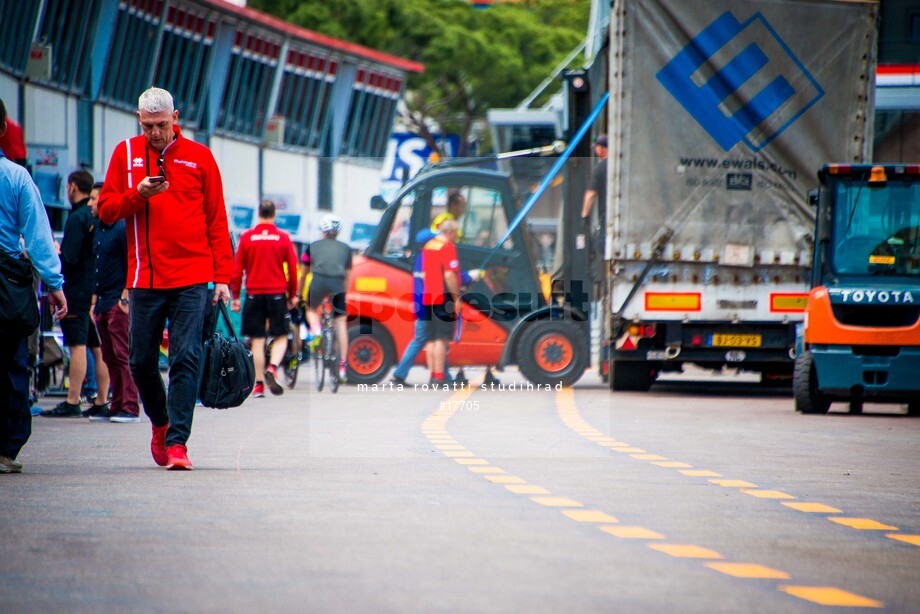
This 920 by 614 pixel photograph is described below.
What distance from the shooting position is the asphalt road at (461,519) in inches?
239

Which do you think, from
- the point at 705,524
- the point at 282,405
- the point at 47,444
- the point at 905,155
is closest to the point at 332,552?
the point at 705,524

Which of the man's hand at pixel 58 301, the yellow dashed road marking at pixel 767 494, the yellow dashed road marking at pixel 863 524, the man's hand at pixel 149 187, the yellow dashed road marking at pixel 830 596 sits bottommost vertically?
the yellow dashed road marking at pixel 767 494

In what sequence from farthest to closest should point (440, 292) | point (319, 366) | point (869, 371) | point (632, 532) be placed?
1. point (440, 292)
2. point (319, 366)
3. point (869, 371)
4. point (632, 532)

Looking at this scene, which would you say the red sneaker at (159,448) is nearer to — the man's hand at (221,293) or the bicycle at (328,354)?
the man's hand at (221,293)

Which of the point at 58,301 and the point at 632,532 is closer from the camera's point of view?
the point at 632,532

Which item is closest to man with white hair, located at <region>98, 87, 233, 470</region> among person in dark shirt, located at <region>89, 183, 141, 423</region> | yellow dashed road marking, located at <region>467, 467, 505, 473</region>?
yellow dashed road marking, located at <region>467, 467, 505, 473</region>

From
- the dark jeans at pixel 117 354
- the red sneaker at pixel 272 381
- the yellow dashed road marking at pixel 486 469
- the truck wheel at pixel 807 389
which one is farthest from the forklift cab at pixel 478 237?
the yellow dashed road marking at pixel 486 469

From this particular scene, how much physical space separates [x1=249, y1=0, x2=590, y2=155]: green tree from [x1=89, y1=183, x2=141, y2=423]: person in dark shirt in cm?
4651

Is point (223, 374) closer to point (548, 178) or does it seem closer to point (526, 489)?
point (526, 489)

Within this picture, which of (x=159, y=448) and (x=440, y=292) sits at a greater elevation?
(x=440, y=292)

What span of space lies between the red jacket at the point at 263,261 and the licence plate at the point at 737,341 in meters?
4.53

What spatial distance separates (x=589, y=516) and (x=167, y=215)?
3.12 metres

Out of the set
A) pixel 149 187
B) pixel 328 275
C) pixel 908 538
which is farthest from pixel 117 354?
pixel 908 538

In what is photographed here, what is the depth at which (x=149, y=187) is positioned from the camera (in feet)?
31.3
